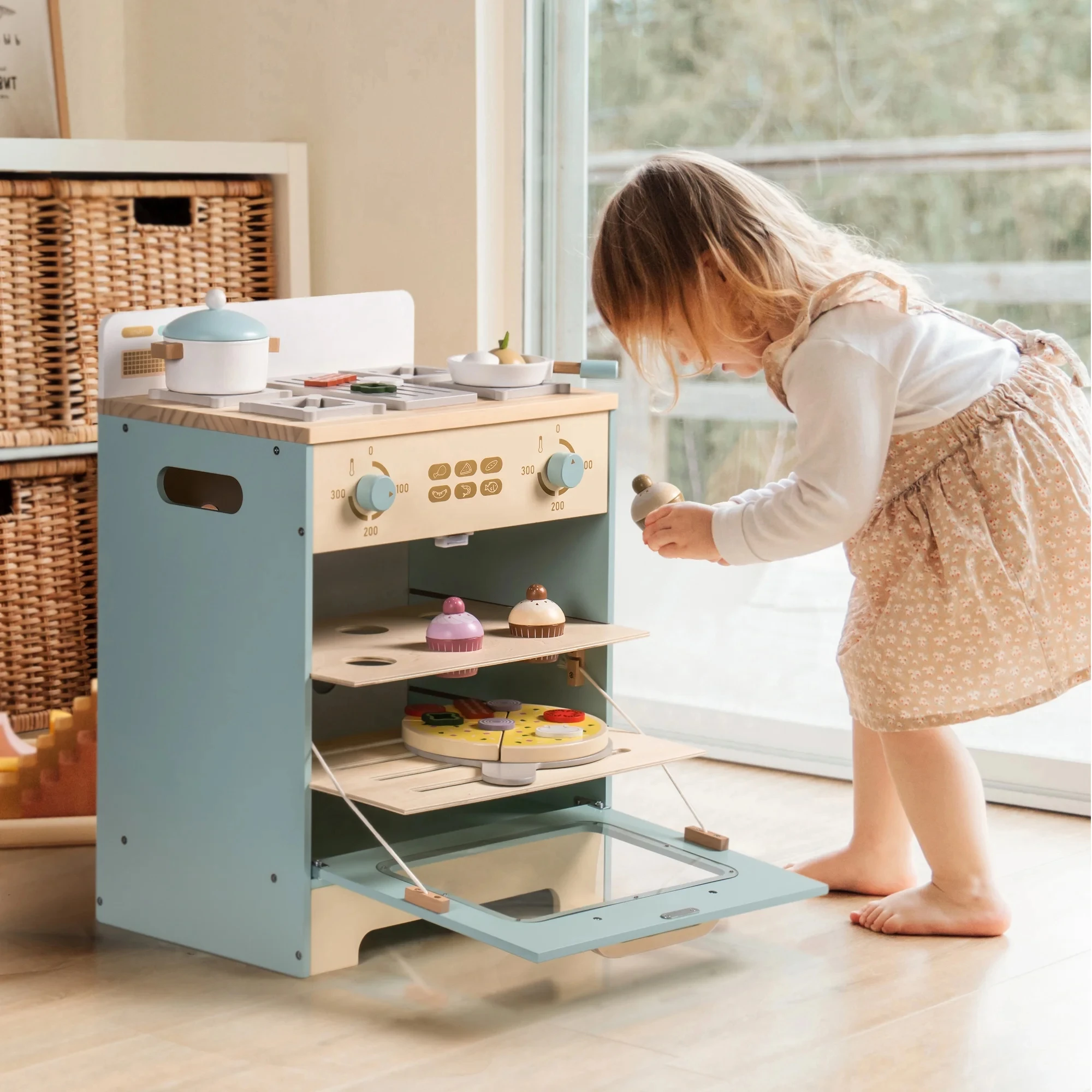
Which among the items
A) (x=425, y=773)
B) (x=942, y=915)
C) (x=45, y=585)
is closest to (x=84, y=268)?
(x=45, y=585)

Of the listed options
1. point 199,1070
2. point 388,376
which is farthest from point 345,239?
point 199,1070

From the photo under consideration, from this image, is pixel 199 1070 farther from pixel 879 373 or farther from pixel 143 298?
pixel 143 298

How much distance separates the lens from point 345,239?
212 cm

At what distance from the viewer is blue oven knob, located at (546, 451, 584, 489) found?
1.42m

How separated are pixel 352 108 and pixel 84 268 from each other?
0.39 m

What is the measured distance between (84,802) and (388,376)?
1.78ft

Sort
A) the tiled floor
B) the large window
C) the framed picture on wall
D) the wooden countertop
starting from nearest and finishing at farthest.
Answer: the tiled floor < the wooden countertop < the large window < the framed picture on wall

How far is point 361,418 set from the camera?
1.32 meters

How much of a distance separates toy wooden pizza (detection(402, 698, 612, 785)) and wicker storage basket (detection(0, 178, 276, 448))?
2.53ft

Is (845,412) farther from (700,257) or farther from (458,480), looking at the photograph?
(458,480)

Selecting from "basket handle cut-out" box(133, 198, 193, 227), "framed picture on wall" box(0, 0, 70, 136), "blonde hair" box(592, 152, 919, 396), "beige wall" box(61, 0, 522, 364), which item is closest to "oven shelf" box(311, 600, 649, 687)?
"blonde hair" box(592, 152, 919, 396)

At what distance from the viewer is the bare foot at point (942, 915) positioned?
1.41 m

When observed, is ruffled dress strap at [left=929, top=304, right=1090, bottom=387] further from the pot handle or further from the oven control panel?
the pot handle

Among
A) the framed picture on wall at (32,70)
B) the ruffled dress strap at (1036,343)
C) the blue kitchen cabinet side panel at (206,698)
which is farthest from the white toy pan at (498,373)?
the framed picture on wall at (32,70)
